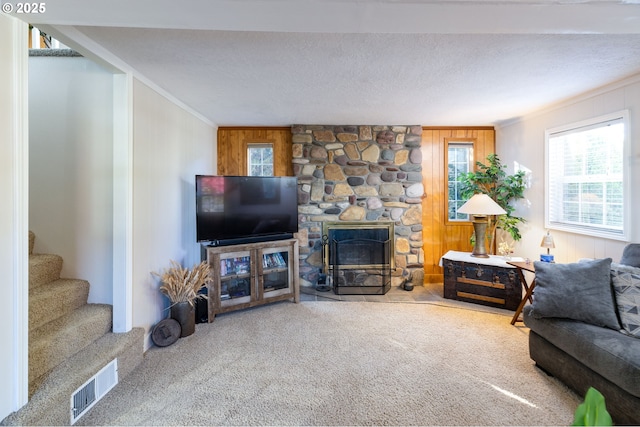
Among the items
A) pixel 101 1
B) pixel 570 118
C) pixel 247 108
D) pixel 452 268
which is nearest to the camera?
pixel 101 1

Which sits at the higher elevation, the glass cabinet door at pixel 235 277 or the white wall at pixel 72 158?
the white wall at pixel 72 158

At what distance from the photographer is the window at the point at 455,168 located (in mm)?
4184

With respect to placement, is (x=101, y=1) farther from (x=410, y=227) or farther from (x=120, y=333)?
(x=410, y=227)

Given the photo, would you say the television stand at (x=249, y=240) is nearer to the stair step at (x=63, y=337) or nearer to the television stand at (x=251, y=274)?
the television stand at (x=251, y=274)

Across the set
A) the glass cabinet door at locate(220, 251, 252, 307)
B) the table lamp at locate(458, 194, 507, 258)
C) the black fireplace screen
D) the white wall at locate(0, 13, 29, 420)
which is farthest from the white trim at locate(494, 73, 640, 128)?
the white wall at locate(0, 13, 29, 420)

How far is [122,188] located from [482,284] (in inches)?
150

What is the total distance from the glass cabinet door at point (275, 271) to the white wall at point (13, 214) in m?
2.07

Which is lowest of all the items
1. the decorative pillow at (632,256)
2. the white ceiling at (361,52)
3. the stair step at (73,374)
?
the stair step at (73,374)

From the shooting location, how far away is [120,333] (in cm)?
220

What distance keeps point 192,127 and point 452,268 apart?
→ 11.9ft

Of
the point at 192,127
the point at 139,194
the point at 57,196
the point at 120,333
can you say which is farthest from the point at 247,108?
the point at 120,333

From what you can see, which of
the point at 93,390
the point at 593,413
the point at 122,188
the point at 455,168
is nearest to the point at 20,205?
the point at 122,188

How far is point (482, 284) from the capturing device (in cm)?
338

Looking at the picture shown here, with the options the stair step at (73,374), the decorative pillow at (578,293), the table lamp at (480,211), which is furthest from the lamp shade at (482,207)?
the stair step at (73,374)
